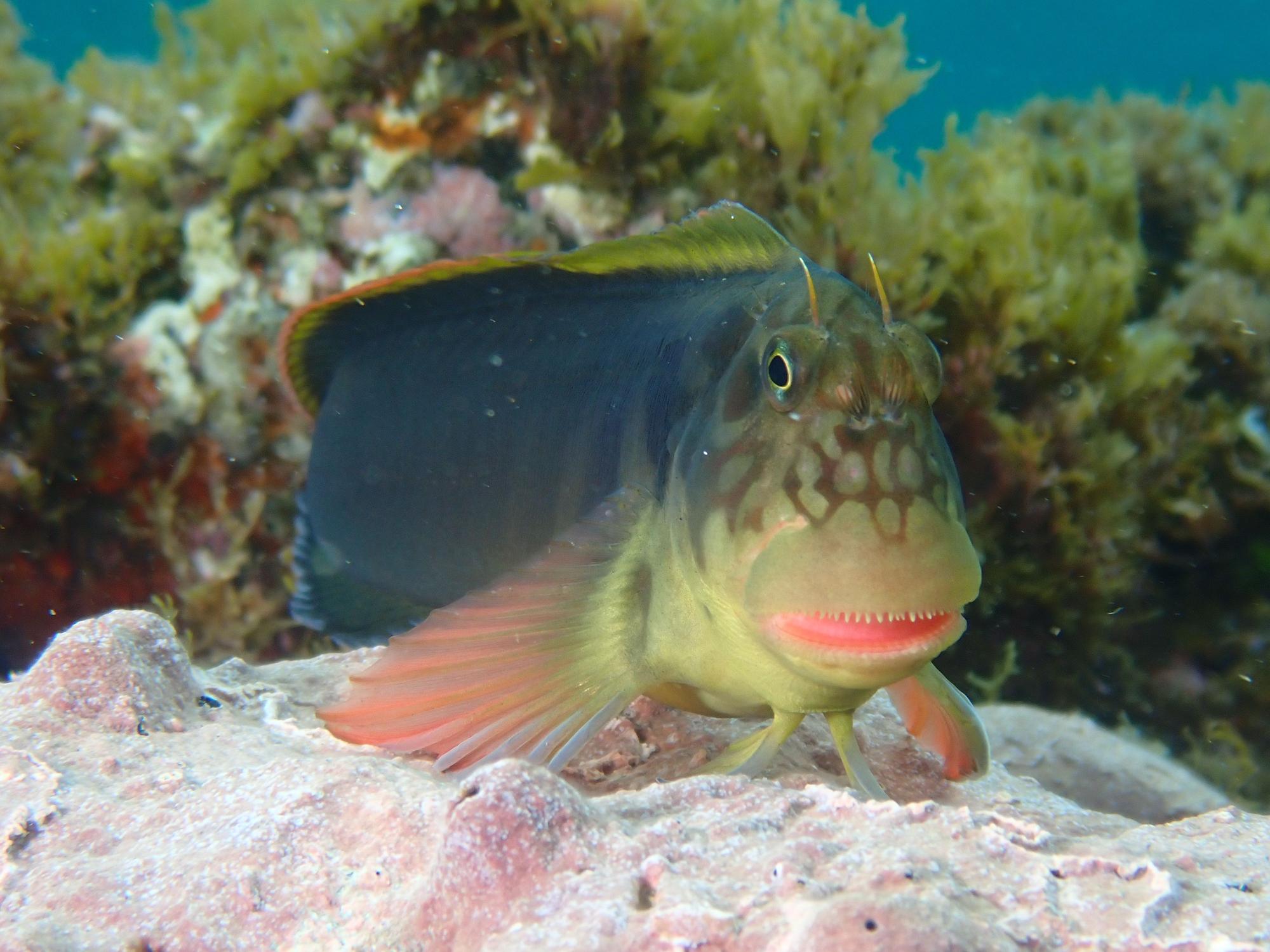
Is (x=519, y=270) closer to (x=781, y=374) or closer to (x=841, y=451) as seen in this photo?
A: (x=781, y=374)

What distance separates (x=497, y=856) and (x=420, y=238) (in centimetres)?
396

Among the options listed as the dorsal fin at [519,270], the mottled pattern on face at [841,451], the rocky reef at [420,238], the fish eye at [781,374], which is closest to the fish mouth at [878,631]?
the mottled pattern on face at [841,451]

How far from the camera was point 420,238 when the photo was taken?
4.75 meters

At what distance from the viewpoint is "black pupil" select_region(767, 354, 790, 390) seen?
6.88 feet

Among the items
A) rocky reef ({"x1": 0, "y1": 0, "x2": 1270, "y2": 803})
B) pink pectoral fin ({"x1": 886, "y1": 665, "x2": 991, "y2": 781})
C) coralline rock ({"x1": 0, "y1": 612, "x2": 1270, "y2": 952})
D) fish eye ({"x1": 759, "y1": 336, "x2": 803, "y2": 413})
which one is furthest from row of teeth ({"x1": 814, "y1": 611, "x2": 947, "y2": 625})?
rocky reef ({"x1": 0, "y1": 0, "x2": 1270, "y2": 803})

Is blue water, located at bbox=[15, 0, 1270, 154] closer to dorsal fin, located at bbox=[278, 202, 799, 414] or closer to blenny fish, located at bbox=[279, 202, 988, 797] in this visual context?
dorsal fin, located at bbox=[278, 202, 799, 414]

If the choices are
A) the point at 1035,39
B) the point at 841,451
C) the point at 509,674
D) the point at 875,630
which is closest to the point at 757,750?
the point at 875,630

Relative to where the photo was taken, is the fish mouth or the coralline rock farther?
the fish mouth

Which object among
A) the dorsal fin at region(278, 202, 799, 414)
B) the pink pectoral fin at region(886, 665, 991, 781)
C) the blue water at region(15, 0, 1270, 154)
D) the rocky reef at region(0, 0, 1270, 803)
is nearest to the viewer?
A: the pink pectoral fin at region(886, 665, 991, 781)

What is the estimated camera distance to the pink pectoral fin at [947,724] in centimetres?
246

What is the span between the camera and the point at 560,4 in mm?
4469

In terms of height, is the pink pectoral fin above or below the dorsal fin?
below

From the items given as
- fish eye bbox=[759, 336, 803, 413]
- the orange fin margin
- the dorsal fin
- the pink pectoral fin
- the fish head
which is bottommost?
the pink pectoral fin

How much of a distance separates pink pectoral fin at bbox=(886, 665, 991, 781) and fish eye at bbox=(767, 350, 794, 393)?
915mm
